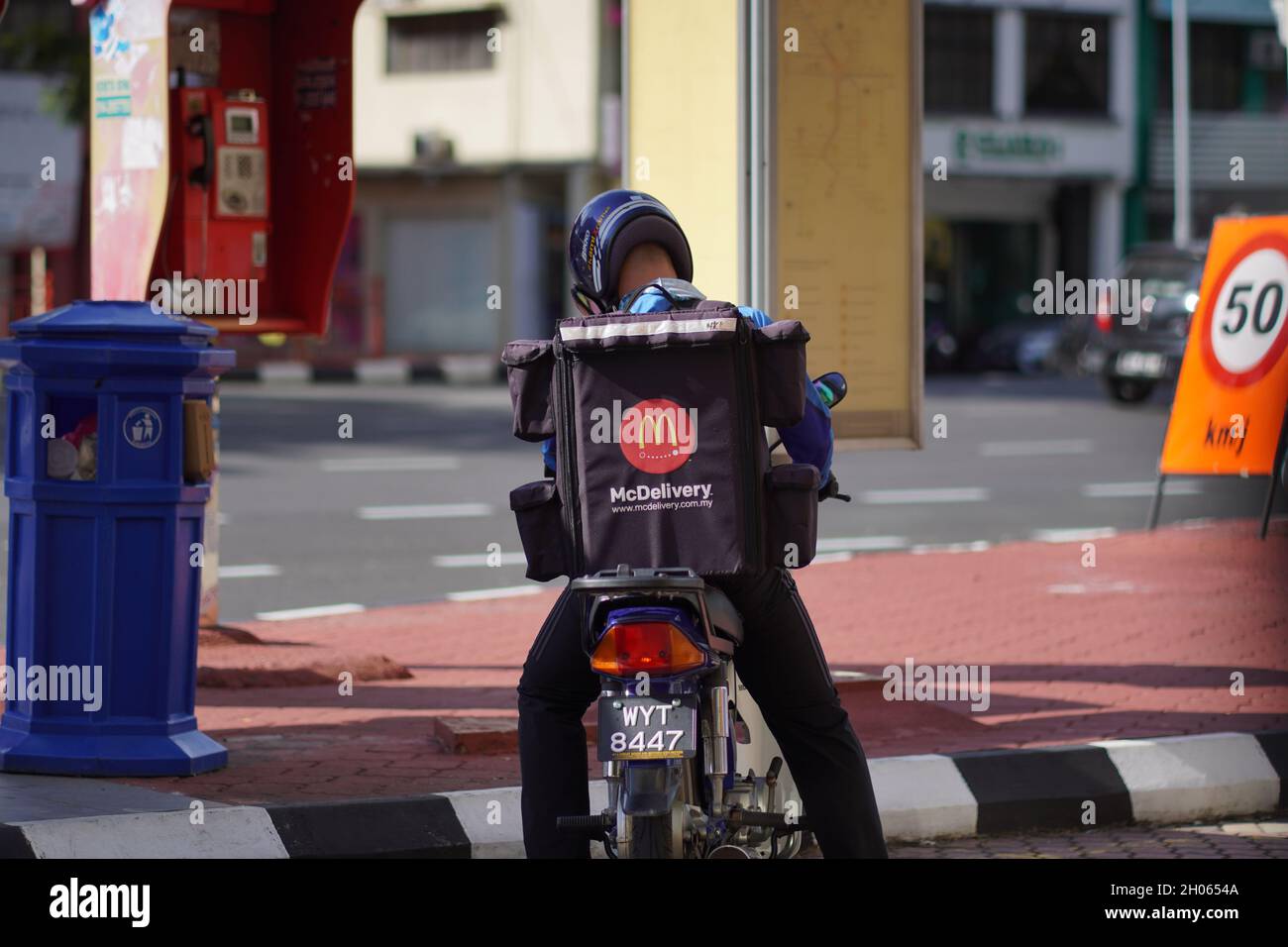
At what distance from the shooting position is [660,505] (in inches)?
165

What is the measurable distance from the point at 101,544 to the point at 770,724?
6.95 feet

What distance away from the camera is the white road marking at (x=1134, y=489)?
15.6 m

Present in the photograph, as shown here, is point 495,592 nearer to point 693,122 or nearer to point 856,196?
point 856,196

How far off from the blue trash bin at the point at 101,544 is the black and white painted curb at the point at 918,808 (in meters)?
0.61

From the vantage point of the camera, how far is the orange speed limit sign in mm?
10008

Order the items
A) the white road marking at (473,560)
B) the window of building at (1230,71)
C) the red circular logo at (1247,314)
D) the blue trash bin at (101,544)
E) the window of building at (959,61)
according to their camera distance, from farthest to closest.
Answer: the window of building at (1230,71), the window of building at (959,61), the white road marking at (473,560), the red circular logo at (1247,314), the blue trash bin at (101,544)

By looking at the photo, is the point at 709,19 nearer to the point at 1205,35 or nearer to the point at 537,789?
the point at 537,789

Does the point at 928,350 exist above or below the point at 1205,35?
below

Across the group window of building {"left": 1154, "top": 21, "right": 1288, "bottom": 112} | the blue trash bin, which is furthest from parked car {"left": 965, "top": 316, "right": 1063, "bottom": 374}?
the blue trash bin

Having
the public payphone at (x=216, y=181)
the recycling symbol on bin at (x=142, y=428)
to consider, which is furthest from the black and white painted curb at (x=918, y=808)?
the public payphone at (x=216, y=181)

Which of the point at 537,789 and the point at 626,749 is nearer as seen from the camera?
the point at 626,749

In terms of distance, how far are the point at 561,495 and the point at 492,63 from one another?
33.2 metres

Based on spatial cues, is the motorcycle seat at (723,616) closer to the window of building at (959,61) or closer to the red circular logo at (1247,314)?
the red circular logo at (1247,314)
